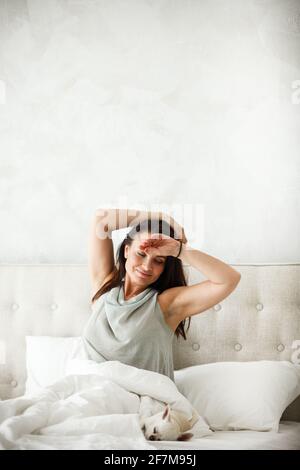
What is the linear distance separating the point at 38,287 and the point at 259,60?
4.25 ft

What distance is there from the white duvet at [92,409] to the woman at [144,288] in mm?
101

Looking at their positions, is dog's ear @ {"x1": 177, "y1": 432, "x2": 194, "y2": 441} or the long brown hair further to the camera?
the long brown hair

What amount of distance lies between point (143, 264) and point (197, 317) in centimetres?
32

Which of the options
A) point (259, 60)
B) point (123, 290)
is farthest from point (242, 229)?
point (259, 60)

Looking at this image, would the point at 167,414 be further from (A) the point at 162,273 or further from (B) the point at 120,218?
(B) the point at 120,218

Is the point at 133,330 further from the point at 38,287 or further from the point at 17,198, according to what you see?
the point at 17,198

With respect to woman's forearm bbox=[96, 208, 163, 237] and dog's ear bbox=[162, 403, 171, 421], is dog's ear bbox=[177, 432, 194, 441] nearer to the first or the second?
dog's ear bbox=[162, 403, 171, 421]

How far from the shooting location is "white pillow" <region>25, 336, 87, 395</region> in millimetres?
1965

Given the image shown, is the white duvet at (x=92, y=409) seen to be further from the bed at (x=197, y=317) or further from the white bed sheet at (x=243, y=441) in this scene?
the bed at (x=197, y=317)

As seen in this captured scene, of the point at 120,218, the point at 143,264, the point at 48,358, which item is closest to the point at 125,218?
the point at 120,218

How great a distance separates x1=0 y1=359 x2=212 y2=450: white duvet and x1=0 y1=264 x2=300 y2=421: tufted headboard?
1.00 ft
